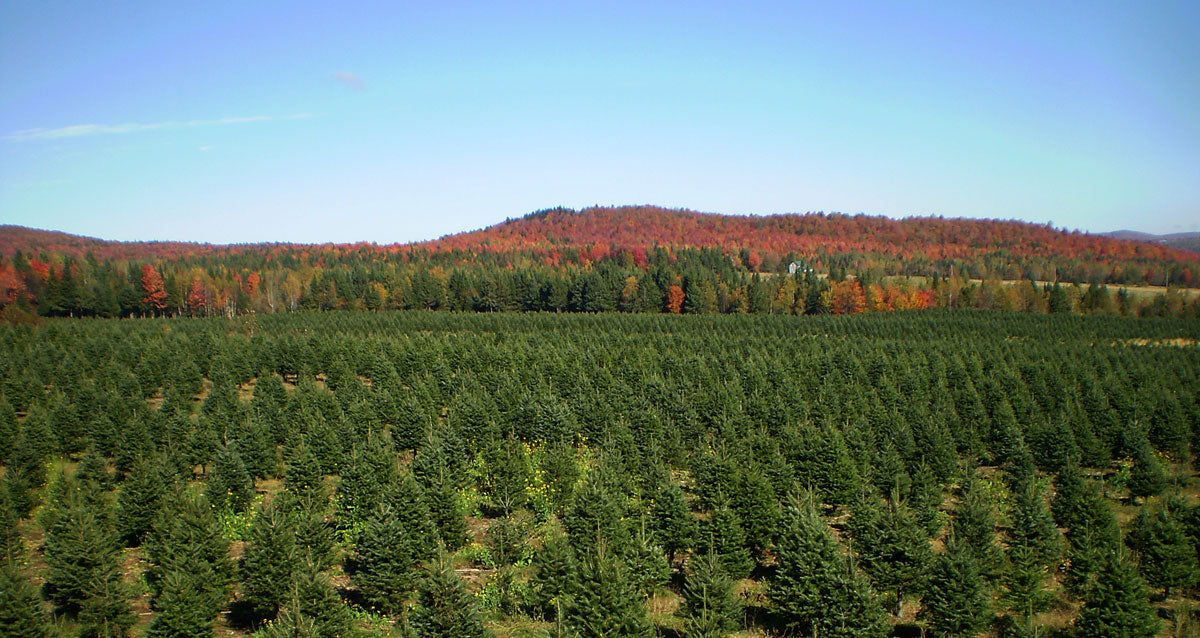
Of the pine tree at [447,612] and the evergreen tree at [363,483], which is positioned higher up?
the pine tree at [447,612]

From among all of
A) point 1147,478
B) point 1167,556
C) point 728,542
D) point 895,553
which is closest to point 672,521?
point 728,542

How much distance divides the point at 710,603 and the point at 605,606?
242cm

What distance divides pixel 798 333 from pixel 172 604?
2906 inches

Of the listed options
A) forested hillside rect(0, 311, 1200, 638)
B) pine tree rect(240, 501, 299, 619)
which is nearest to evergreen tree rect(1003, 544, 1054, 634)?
forested hillside rect(0, 311, 1200, 638)

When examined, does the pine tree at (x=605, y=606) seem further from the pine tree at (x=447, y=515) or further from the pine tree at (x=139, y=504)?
the pine tree at (x=139, y=504)

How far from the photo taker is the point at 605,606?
14.4 meters

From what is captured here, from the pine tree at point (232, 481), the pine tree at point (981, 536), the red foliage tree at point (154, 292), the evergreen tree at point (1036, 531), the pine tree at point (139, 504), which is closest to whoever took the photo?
the pine tree at point (981, 536)

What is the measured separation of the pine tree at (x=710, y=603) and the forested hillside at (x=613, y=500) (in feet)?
0.22

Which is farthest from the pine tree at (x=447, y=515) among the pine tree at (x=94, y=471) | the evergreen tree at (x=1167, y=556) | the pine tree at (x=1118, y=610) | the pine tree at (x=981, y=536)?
the evergreen tree at (x=1167, y=556)

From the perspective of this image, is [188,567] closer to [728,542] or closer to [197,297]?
[728,542]

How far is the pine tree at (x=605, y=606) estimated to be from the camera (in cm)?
1416

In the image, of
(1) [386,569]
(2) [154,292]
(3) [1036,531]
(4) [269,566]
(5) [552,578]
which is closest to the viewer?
(5) [552,578]

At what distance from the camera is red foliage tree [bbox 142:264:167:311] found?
114m

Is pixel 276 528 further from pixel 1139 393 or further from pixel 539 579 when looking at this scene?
pixel 1139 393
